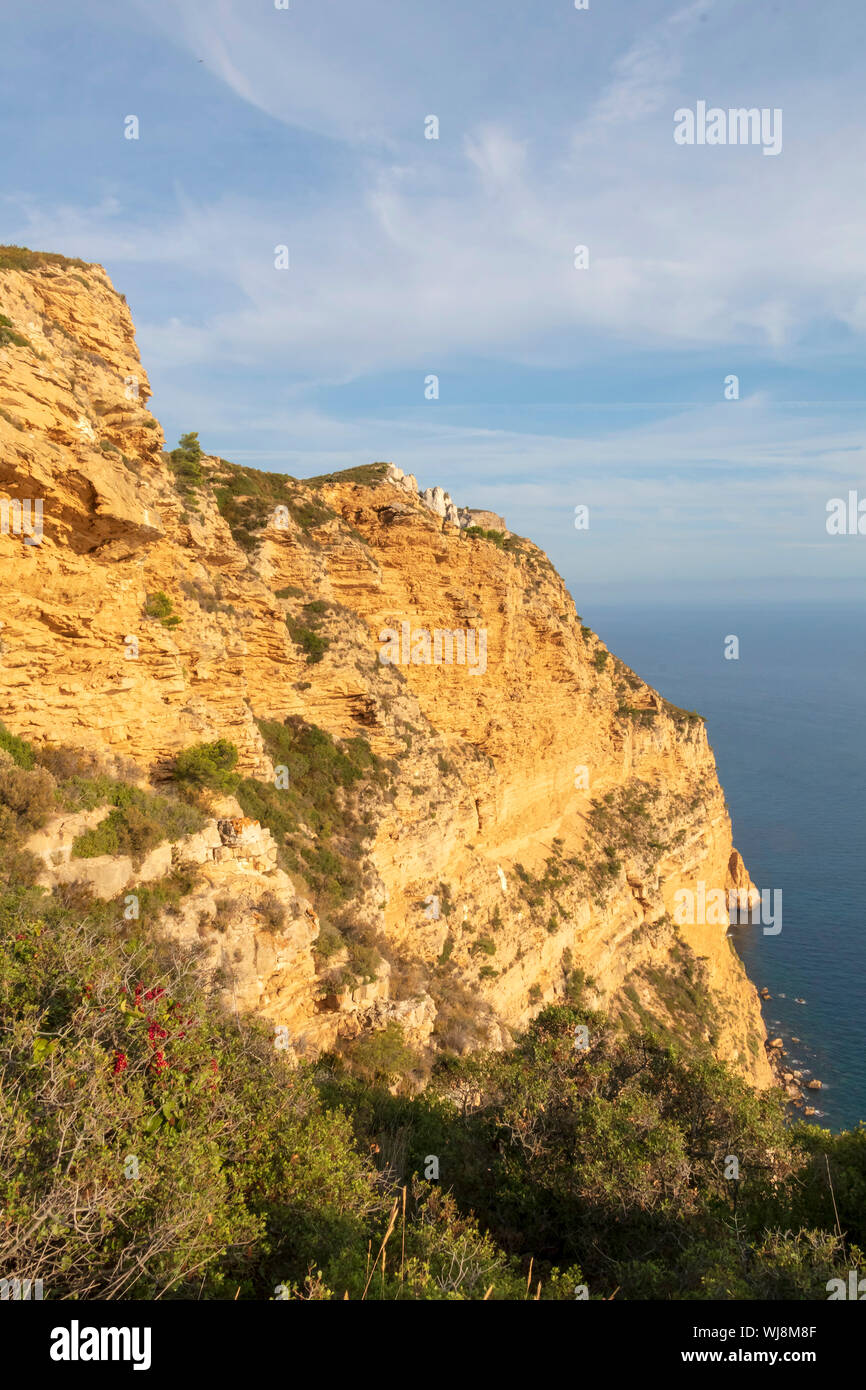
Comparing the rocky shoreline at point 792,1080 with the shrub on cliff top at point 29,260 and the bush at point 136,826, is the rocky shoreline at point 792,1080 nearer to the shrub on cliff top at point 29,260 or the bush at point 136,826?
the bush at point 136,826

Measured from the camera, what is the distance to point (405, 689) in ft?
95.1

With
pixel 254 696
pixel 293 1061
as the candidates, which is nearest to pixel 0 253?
pixel 254 696

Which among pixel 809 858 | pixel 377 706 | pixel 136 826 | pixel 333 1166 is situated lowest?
pixel 809 858

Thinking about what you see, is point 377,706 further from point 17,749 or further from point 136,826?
point 17,749

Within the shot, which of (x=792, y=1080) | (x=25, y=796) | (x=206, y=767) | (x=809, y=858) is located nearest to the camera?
(x=25, y=796)

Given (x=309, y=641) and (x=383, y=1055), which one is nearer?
(x=383, y=1055)

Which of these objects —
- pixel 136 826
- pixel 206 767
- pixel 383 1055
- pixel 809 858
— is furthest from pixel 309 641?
pixel 809 858

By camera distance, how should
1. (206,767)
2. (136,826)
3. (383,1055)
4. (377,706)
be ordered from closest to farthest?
1. (136,826)
2. (206,767)
3. (383,1055)
4. (377,706)

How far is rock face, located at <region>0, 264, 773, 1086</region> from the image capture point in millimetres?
13195

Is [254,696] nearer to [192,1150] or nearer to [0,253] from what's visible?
[0,253]

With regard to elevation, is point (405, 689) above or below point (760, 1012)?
above

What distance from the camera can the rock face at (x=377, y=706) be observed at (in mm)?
13195

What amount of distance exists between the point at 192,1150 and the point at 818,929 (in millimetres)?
62113

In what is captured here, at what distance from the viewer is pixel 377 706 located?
2605cm
